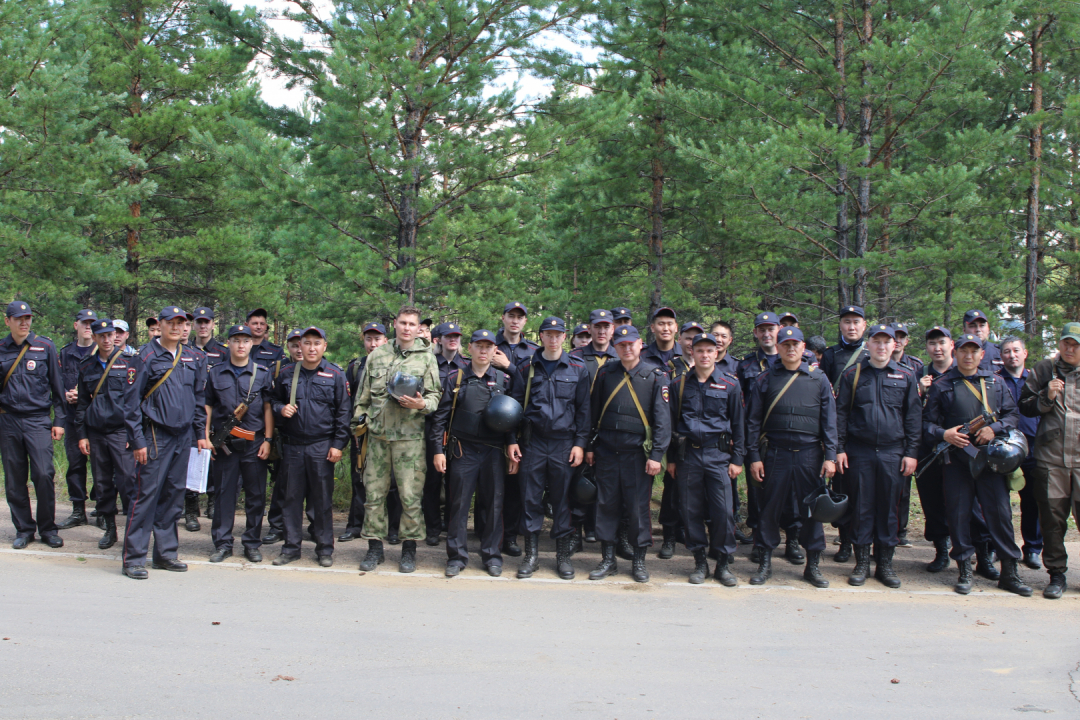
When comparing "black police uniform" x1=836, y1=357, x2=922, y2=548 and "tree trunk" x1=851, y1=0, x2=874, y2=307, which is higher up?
"tree trunk" x1=851, y1=0, x2=874, y2=307

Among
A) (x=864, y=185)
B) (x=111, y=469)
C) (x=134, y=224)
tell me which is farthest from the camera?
(x=134, y=224)

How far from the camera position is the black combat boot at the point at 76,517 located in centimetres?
802

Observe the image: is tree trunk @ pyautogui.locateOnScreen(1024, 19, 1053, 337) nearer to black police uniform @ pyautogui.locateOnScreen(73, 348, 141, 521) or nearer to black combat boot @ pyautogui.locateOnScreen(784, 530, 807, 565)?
black combat boot @ pyautogui.locateOnScreen(784, 530, 807, 565)

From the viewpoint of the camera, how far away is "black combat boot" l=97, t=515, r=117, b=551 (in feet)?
23.8

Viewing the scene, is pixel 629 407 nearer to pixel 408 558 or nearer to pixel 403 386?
pixel 403 386

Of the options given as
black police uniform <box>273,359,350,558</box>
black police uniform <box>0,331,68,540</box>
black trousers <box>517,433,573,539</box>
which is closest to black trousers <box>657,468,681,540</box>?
black trousers <box>517,433,573,539</box>

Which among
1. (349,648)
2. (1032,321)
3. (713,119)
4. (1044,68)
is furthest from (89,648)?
(1044,68)

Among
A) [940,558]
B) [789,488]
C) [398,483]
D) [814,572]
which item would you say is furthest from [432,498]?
[940,558]

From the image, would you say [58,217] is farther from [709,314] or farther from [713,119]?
[709,314]

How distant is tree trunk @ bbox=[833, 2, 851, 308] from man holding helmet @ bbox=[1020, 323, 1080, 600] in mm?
5855

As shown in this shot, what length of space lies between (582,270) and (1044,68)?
1023 cm

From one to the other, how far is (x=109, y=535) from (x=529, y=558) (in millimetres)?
4202

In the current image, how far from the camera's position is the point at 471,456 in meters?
6.89

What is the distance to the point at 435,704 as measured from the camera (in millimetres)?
3980
